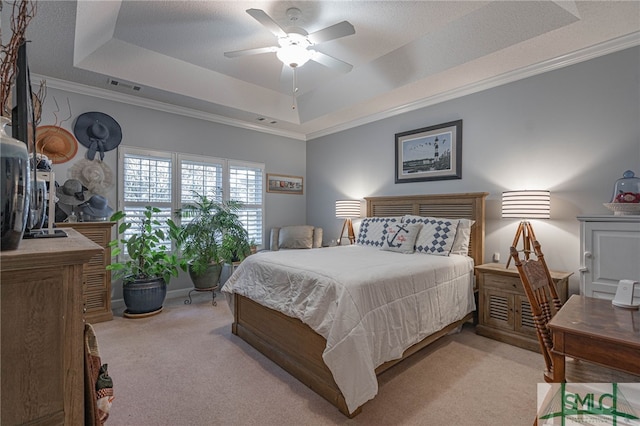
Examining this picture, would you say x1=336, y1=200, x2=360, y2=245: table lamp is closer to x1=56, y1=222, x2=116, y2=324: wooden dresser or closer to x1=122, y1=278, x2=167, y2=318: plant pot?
x1=122, y1=278, x2=167, y2=318: plant pot

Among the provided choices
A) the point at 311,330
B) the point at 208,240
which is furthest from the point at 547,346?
the point at 208,240

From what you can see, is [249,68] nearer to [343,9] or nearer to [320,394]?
[343,9]

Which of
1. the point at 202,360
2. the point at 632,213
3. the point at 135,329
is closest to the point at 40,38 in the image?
the point at 135,329

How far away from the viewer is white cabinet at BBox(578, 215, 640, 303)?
2178mm

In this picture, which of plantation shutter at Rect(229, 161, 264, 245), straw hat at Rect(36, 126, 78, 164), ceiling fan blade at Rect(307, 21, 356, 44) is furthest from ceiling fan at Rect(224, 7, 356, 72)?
plantation shutter at Rect(229, 161, 264, 245)

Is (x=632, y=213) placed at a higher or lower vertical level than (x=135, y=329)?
higher

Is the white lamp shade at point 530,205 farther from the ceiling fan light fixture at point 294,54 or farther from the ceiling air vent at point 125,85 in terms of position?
the ceiling air vent at point 125,85

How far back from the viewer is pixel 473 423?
5.92 feet

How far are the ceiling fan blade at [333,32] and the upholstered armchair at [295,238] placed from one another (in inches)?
126

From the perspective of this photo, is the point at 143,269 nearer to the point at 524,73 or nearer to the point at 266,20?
the point at 266,20

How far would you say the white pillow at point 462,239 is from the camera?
3.25m

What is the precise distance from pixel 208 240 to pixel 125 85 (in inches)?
83.5

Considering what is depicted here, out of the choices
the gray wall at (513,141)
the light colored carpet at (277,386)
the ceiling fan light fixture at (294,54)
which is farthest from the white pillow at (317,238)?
the ceiling fan light fixture at (294,54)

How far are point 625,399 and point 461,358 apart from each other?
1522 millimetres
